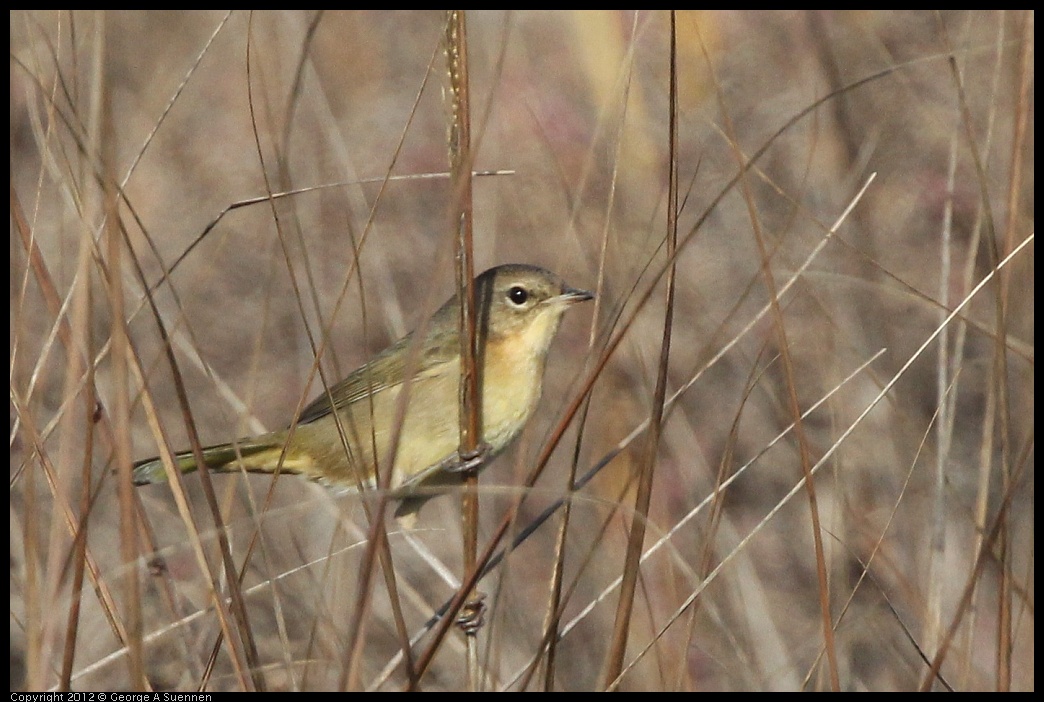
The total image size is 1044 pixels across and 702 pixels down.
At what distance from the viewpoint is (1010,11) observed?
279 cm

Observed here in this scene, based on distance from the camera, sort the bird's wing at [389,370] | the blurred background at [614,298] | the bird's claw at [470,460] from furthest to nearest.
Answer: the blurred background at [614,298] < the bird's wing at [389,370] < the bird's claw at [470,460]

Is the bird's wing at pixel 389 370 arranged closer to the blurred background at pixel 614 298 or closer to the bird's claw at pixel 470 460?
the blurred background at pixel 614 298

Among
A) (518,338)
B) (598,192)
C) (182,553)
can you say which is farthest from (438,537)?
(518,338)

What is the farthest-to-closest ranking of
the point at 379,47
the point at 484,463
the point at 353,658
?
the point at 379,47 < the point at 484,463 < the point at 353,658

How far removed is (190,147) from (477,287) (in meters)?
4.98

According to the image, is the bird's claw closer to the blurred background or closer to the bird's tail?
the blurred background

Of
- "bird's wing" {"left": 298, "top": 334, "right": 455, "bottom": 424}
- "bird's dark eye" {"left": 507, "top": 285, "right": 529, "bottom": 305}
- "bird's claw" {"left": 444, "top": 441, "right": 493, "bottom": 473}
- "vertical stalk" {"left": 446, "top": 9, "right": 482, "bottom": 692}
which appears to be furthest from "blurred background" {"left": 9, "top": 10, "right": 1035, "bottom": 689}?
"vertical stalk" {"left": 446, "top": 9, "right": 482, "bottom": 692}

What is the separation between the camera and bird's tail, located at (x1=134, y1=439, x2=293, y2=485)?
9.86 feet

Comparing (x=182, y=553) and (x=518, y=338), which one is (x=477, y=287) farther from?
(x=182, y=553)

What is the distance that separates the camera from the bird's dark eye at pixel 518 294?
3.45 meters

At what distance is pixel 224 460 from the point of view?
130 inches

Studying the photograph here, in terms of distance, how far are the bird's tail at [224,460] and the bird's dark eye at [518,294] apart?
0.91 metres

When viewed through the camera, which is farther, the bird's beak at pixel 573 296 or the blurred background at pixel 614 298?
the blurred background at pixel 614 298

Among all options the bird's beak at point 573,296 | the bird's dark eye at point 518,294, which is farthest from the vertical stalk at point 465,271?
the bird's dark eye at point 518,294
